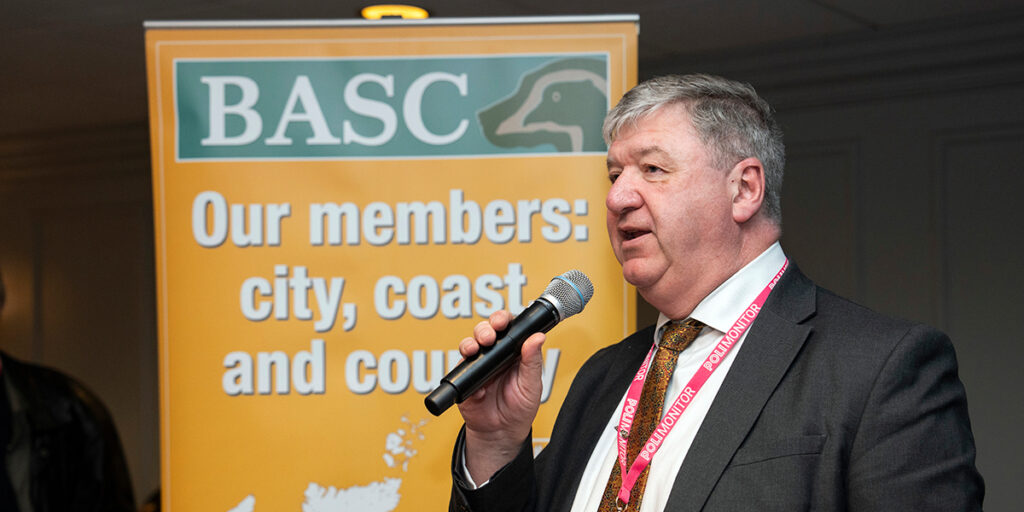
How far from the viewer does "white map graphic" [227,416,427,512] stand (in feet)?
7.14

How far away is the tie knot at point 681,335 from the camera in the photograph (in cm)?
151

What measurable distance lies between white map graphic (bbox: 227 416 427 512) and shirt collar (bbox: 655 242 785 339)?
920 millimetres

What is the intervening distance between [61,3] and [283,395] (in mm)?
2284

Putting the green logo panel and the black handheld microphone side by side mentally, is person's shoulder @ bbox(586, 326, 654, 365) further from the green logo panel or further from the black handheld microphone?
the green logo panel

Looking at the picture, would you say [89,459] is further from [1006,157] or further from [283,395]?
[1006,157]

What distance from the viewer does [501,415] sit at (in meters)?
1.57

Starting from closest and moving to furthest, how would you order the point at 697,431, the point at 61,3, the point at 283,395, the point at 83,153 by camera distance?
1. the point at 697,431
2. the point at 283,395
3. the point at 61,3
4. the point at 83,153

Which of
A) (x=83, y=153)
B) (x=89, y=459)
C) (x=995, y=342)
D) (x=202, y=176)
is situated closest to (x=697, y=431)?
(x=202, y=176)

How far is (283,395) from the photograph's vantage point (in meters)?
2.20

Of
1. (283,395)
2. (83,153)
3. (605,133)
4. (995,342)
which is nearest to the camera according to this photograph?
(605,133)

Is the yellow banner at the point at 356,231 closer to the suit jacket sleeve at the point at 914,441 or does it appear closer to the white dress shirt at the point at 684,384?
the white dress shirt at the point at 684,384

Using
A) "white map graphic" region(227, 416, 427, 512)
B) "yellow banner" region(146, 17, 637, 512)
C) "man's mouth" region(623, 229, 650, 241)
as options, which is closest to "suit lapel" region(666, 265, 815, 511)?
"man's mouth" region(623, 229, 650, 241)

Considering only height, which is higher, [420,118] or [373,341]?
[420,118]

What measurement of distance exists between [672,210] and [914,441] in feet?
1.58
